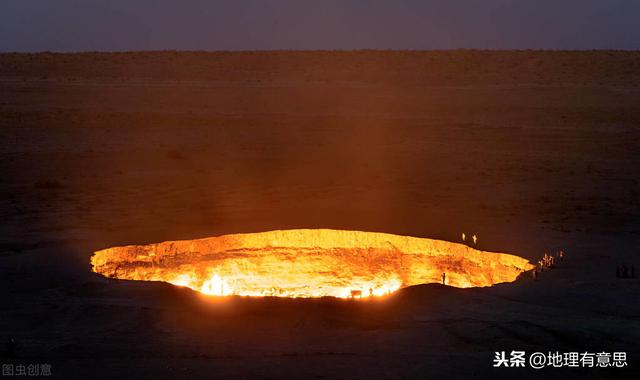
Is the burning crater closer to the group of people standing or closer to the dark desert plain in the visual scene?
the group of people standing

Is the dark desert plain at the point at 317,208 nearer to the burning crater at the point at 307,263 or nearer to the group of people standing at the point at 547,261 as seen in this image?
the group of people standing at the point at 547,261

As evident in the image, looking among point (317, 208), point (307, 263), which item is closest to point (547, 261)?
point (307, 263)

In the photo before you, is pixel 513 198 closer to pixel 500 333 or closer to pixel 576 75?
pixel 500 333

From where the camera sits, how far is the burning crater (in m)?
7.23

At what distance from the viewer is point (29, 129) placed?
66.1 feet

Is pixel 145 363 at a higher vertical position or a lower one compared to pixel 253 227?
lower

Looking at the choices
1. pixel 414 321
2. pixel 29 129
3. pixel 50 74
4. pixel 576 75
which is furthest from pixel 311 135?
pixel 50 74

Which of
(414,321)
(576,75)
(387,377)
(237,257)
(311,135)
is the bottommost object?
(387,377)

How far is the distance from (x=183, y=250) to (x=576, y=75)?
31098mm

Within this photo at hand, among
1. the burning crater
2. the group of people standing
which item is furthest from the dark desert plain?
the burning crater

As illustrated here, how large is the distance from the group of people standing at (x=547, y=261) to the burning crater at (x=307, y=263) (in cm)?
19

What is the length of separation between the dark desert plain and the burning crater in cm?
39

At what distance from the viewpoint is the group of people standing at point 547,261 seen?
690 cm

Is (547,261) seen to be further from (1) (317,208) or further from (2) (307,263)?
(1) (317,208)
